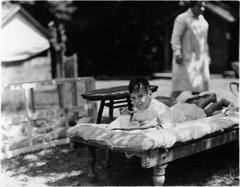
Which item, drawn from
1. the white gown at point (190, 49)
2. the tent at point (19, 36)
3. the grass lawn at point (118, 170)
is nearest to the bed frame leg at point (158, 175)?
the grass lawn at point (118, 170)

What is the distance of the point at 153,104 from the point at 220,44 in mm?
14669

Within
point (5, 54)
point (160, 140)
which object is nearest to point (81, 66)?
point (5, 54)

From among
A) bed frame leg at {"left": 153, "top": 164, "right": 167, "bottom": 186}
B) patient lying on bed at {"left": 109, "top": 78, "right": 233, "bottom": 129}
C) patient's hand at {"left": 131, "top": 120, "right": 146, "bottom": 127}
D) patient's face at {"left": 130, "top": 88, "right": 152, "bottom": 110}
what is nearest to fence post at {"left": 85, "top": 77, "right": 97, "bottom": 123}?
patient lying on bed at {"left": 109, "top": 78, "right": 233, "bottom": 129}

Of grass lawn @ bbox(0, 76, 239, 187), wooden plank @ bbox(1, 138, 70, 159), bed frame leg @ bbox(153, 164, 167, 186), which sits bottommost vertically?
grass lawn @ bbox(0, 76, 239, 187)

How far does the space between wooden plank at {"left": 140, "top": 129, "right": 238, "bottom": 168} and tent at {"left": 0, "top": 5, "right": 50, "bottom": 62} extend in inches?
356

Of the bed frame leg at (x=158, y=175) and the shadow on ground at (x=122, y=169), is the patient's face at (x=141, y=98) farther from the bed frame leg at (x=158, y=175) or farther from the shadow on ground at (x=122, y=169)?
the shadow on ground at (x=122, y=169)

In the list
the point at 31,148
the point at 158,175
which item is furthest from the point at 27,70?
the point at 158,175

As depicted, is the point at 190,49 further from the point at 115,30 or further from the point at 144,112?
the point at 115,30

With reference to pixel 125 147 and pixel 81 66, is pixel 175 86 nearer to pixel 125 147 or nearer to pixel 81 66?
pixel 125 147

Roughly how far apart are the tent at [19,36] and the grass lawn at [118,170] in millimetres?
7439

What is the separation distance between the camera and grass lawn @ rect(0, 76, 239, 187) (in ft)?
13.7

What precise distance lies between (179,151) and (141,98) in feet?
2.08

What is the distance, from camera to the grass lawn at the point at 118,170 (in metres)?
4.18

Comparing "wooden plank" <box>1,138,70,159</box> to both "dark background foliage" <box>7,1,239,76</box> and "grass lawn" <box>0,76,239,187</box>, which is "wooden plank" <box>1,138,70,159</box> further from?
"dark background foliage" <box>7,1,239,76</box>
